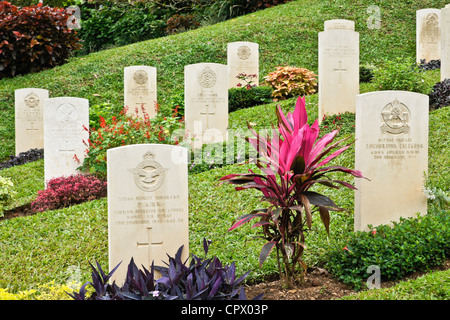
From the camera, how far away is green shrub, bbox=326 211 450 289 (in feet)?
13.2

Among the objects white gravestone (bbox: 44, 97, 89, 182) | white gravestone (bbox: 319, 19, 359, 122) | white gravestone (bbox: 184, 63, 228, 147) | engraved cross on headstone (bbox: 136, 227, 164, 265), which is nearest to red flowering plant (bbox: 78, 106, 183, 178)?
white gravestone (bbox: 44, 97, 89, 182)

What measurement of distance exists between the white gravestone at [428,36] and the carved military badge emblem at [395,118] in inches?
364

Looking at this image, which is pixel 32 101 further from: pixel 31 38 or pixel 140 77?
pixel 31 38

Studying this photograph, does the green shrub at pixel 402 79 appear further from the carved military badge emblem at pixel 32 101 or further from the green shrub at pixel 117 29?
the green shrub at pixel 117 29

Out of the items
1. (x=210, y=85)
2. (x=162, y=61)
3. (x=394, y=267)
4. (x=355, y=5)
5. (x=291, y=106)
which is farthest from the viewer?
(x=355, y=5)

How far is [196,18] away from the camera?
65.6 ft

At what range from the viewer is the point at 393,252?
4082mm

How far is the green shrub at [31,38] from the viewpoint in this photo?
13727mm

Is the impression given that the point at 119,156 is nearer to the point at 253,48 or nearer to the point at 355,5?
the point at 253,48

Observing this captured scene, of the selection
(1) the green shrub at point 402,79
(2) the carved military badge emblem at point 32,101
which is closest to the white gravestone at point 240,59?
(1) the green shrub at point 402,79

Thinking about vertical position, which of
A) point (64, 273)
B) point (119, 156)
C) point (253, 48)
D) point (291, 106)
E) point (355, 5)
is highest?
point (355, 5)

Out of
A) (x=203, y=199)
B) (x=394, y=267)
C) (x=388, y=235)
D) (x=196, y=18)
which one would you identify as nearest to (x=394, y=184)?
(x=388, y=235)
